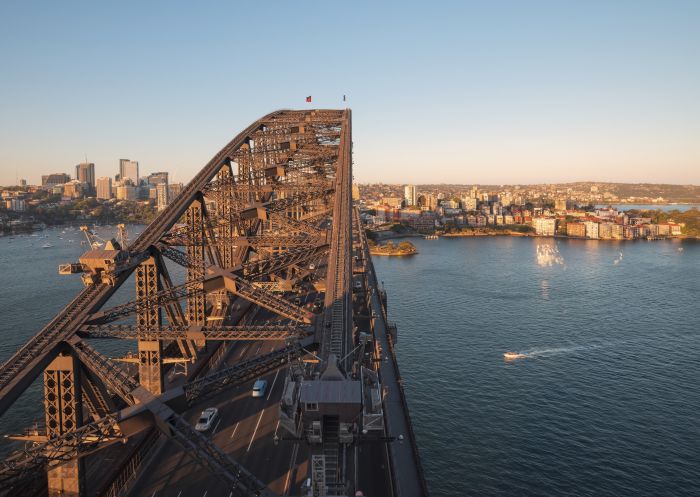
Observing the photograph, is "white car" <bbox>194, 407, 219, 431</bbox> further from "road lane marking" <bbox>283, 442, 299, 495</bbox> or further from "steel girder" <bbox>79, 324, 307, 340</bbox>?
"steel girder" <bbox>79, 324, 307, 340</bbox>

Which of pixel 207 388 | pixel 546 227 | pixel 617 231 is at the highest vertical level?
pixel 207 388

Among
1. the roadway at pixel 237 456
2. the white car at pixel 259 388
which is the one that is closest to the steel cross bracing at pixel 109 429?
the roadway at pixel 237 456

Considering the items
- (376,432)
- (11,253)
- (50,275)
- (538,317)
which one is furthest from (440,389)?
(11,253)

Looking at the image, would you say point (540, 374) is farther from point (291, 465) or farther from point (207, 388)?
point (207, 388)

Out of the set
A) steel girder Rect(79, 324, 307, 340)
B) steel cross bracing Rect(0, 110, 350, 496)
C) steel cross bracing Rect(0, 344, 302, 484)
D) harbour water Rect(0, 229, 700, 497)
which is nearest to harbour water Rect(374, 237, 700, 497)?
harbour water Rect(0, 229, 700, 497)

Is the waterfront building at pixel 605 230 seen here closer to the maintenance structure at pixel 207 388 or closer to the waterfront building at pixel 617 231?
the waterfront building at pixel 617 231

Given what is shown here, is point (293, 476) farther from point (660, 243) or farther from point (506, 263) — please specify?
point (660, 243)

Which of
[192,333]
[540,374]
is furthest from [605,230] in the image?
[192,333]
